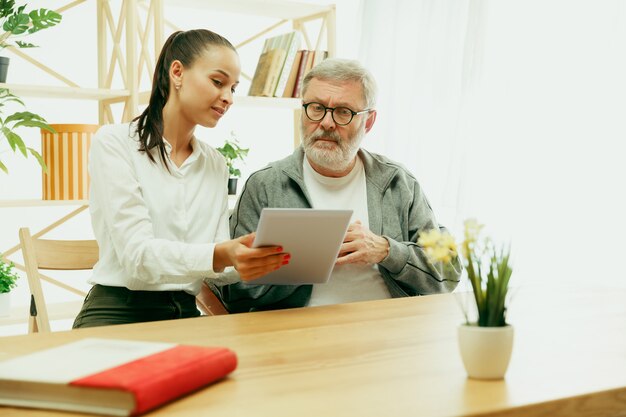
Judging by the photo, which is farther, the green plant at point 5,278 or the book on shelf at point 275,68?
the book on shelf at point 275,68

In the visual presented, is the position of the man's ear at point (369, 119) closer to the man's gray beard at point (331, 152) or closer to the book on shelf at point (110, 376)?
the man's gray beard at point (331, 152)

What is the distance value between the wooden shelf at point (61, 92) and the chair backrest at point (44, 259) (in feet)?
3.10

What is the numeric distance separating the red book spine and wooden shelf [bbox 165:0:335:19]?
2.50m

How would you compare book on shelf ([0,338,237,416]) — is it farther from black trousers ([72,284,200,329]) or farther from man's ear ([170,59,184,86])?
man's ear ([170,59,184,86])

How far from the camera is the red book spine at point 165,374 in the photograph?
0.93m

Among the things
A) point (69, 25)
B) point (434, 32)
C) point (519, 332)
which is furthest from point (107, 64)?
point (519, 332)

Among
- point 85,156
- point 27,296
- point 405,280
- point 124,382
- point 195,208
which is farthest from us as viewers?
point 27,296

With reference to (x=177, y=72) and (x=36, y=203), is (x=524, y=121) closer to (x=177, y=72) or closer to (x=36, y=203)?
(x=177, y=72)

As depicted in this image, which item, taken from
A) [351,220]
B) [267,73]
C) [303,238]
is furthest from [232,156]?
[303,238]

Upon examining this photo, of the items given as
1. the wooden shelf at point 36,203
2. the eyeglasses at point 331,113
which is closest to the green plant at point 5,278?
the wooden shelf at point 36,203

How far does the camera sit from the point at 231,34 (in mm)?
3896

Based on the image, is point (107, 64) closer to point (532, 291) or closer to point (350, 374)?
point (532, 291)

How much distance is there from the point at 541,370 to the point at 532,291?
3.08 feet

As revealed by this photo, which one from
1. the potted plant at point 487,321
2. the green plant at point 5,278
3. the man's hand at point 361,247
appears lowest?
the green plant at point 5,278
